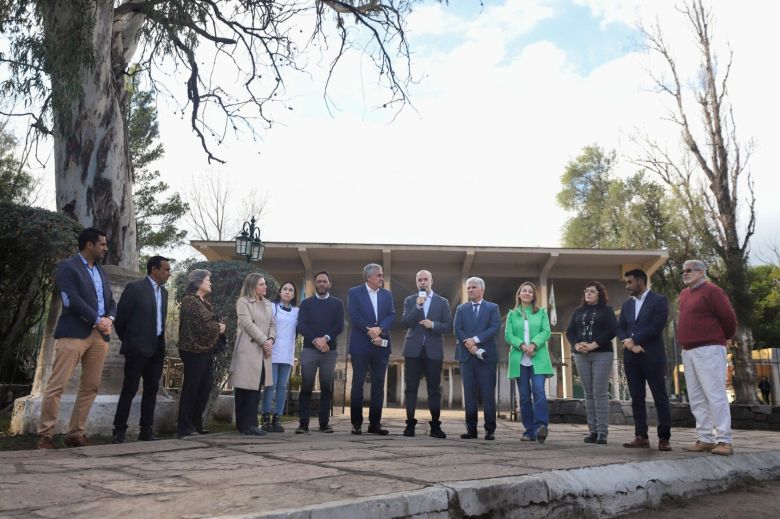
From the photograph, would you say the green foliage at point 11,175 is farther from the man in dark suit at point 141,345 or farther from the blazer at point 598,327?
the blazer at point 598,327

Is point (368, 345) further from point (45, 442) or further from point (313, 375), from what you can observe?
point (45, 442)

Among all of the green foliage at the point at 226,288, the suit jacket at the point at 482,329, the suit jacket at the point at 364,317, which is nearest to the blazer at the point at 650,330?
the suit jacket at the point at 482,329

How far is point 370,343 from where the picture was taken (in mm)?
6145

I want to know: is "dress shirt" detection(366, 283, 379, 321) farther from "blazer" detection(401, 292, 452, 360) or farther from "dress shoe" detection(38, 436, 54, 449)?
"dress shoe" detection(38, 436, 54, 449)

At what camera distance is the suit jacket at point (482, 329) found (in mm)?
6110

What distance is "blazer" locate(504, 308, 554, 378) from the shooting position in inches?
233

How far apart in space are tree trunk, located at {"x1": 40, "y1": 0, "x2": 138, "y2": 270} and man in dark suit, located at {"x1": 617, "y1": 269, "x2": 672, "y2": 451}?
19.4 feet

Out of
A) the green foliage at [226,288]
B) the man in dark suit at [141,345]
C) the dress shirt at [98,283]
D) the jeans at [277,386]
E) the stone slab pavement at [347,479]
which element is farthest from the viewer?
the green foliage at [226,288]

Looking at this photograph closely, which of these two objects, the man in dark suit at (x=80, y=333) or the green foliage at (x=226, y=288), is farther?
the green foliage at (x=226, y=288)

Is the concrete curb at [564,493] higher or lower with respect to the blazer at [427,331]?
lower

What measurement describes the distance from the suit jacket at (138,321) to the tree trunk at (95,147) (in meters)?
2.21

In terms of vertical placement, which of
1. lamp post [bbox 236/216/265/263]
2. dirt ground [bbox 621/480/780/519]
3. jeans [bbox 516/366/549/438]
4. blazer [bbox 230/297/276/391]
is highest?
lamp post [bbox 236/216/265/263]

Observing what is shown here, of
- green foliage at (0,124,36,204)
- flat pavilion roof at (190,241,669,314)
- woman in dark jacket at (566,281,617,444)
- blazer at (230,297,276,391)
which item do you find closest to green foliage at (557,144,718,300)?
flat pavilion roof at (190,241,669,314)

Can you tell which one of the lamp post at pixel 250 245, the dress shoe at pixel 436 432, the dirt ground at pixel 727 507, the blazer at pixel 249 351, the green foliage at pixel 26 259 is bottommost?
the dirt ground at pixel 727 507
